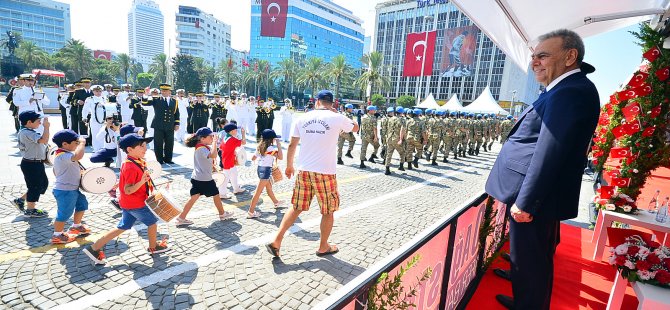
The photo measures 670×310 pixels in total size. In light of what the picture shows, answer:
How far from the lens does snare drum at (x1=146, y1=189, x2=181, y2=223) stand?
3.65 m

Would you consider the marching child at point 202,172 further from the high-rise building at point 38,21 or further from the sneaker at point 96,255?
the high-rise building at point 38,21

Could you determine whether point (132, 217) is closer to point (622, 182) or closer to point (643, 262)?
point (643, 262)

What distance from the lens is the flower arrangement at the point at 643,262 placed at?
243cm

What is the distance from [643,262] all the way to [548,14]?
286 centimetres

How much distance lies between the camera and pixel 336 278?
141 inches

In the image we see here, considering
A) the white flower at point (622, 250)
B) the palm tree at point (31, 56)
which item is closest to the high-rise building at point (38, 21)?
the palm tree at point (31, 56)

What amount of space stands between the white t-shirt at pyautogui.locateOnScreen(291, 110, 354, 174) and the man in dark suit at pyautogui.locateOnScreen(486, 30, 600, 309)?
193 centimetres

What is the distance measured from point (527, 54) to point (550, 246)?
4599 millimetres

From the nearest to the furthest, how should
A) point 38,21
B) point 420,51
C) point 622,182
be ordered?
point 622,182, point 420,51, point 38,21

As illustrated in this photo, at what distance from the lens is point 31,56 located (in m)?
53.9

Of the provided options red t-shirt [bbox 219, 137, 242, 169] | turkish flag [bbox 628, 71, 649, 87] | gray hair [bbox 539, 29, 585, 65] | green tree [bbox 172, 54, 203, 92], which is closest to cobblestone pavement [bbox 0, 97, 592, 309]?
red t-shirt [bbox 219, 137, 242, 169]

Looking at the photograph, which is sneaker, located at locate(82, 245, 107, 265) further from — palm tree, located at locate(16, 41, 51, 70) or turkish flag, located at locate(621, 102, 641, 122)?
palm tree, located at locate(16, 41, 51, 70)

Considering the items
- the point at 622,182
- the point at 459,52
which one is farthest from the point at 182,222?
the point at 459,52

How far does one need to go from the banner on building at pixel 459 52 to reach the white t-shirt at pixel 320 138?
5355cm
